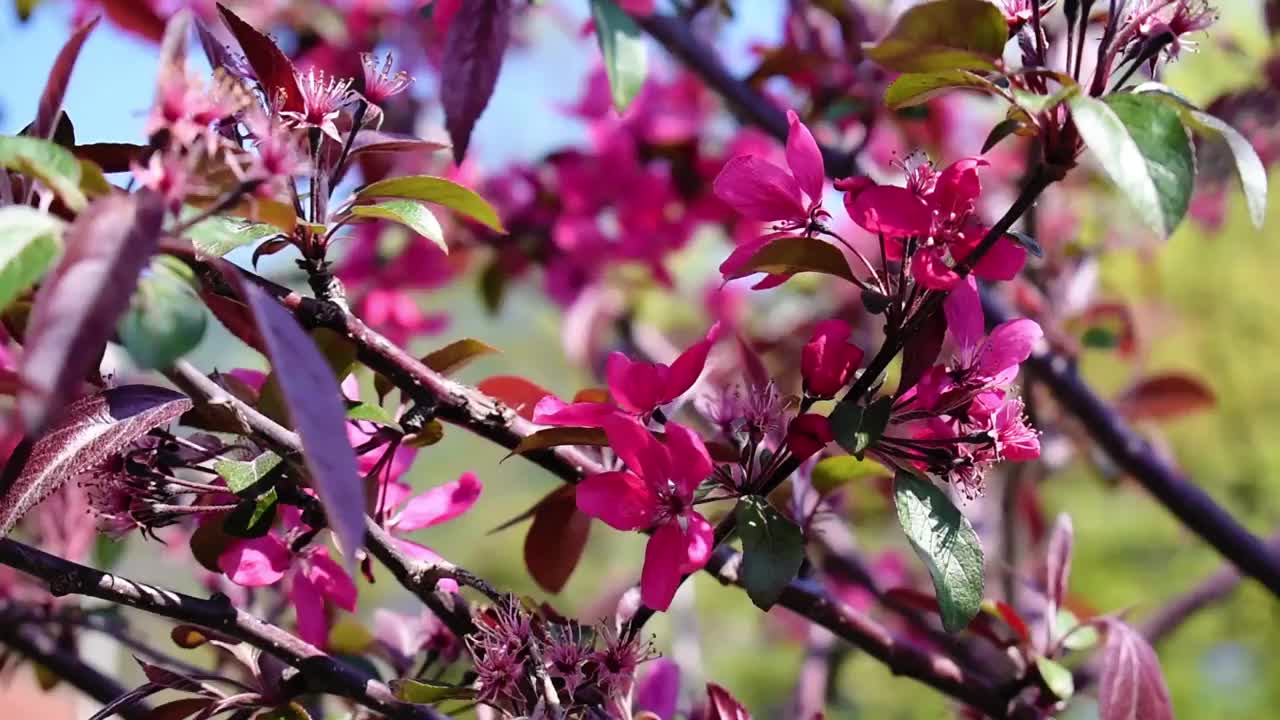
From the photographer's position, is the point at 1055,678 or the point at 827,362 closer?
the point at 827,362

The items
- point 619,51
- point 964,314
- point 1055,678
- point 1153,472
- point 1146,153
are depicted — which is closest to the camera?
point 1146,153

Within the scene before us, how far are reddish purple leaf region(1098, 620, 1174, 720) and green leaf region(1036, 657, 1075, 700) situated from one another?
0.07ft

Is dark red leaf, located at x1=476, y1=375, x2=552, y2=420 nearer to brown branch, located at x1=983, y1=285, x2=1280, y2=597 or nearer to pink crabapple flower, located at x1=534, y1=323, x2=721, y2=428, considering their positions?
pink crabapple flower, located at x1=534, y1=323, x2=721, y2=428

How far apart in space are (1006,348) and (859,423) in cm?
10

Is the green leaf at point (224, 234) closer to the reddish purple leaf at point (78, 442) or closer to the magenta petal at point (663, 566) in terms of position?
the reddish purple leaf at point (78, 442)

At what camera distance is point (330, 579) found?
2.18 feet

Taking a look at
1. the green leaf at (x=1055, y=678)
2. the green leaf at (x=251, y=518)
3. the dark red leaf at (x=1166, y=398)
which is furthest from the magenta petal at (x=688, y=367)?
the dark red leaf at (x=1166, y=398)

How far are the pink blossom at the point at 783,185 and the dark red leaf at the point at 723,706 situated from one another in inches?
11.3

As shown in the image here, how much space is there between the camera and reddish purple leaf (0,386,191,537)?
1.75ft

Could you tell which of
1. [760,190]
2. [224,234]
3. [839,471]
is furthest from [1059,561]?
[224,234]

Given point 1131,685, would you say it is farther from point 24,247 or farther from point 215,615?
point 24,247

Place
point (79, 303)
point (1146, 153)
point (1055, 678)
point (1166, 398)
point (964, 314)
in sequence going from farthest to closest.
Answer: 1. point (1166, 398)
2. point (1055, 678)
3. point (964, 314)
4. point (1146, 153)
5. point (79, 303)

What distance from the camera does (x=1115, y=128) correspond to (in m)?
0.46

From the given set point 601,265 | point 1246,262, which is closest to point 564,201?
point 601,265
